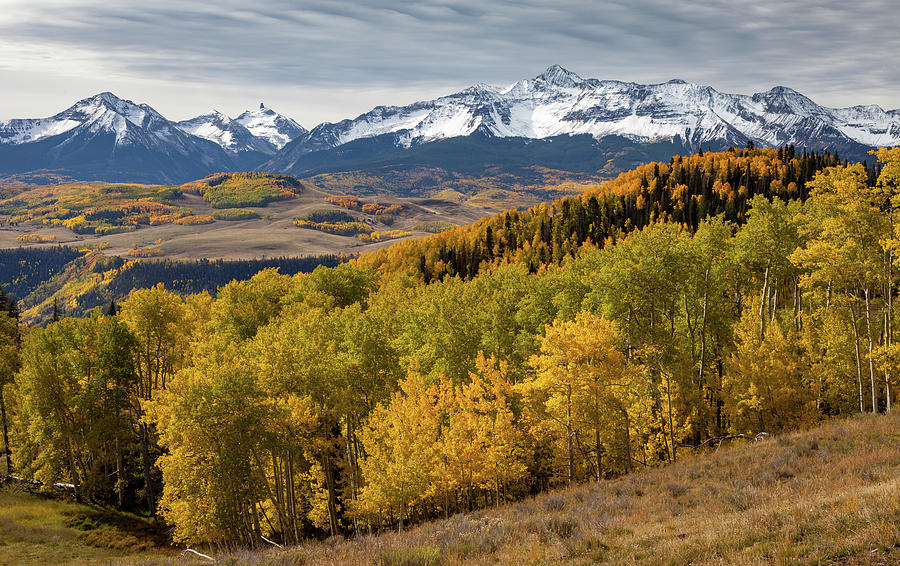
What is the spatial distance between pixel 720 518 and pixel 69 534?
4313cm

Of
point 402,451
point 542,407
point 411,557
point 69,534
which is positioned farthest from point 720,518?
point 69,534

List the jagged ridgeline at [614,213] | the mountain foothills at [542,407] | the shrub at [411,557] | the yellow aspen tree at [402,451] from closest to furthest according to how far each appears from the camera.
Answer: the shrub at [411,557], the mountain foothills at [542,407], the yellow aspen tree at [402,451], the jagged ridgeline at [614,213]

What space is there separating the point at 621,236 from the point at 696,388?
10667 cm

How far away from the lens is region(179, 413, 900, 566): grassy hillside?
13.9 m

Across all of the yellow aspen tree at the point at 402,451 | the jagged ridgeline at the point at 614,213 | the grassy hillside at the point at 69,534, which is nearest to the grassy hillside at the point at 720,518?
the yellow aspen tree at the point at 402,451

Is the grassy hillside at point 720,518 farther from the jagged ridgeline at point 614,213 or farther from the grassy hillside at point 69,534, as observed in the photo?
the jagged ridgeline at point 614,213

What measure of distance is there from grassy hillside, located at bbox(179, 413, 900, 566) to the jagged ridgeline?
4248 inches

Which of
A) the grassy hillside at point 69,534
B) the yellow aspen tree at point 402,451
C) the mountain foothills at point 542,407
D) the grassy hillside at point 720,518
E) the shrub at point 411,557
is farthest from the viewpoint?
the yellow aspen tree at point 402,451

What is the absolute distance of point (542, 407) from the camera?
40.0m

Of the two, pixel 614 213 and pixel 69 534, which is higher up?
pixel 614 213

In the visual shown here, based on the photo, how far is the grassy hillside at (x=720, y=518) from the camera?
1390 cm

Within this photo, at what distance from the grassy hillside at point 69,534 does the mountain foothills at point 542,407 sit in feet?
9.60

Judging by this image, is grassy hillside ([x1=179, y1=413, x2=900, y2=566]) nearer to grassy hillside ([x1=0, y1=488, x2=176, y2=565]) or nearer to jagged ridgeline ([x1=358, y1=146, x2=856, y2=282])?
→ grassy hillside ([x1=0, y1=488, x2=176, y2=565])

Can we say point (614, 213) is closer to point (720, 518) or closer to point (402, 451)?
point (402, 451)
